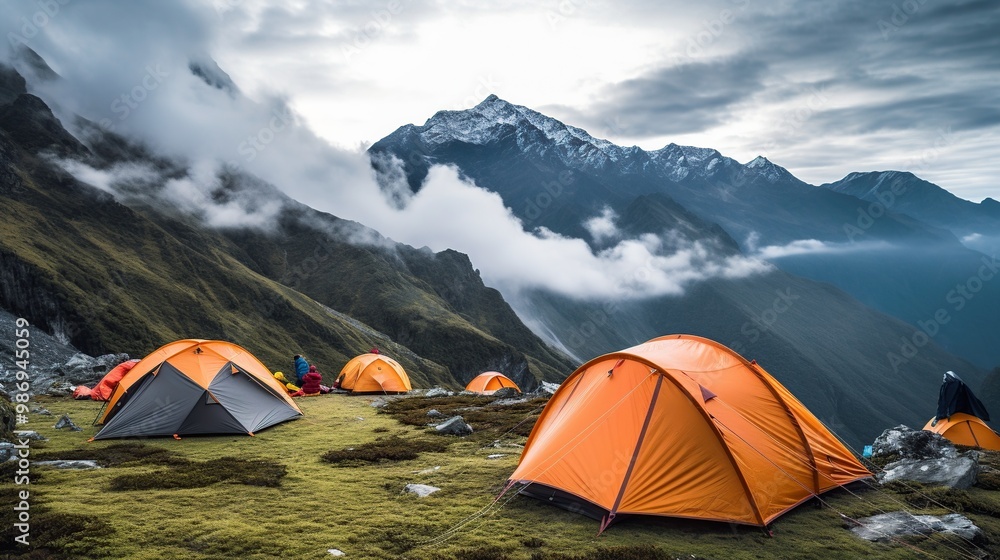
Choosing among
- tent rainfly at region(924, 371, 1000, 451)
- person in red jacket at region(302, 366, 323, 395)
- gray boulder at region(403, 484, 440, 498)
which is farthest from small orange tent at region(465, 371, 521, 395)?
gray boulder at region(403, 484, 440, 498)

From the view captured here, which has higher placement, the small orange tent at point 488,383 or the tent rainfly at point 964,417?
the tent rainfly at point 964,417

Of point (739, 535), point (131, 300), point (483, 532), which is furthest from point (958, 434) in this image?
point (131, 300)

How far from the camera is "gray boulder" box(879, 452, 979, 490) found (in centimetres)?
1311

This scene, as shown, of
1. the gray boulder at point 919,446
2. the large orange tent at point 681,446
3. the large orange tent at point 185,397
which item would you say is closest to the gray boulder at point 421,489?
the large orange tent at point 681,446

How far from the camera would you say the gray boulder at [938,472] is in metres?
13.1

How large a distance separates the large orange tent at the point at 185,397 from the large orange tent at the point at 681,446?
12.0 metres

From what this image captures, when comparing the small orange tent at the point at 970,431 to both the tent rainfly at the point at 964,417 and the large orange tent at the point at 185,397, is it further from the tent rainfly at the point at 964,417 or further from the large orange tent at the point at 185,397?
the large orange tent at the point at 185,397

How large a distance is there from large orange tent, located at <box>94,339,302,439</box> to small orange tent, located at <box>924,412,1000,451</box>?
33.0m

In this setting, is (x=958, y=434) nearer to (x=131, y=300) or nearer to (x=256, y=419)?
(x=256, y=419)

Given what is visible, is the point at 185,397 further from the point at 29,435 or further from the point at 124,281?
the point at 124,281

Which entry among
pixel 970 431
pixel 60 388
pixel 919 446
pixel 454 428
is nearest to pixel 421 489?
pixel 454 428

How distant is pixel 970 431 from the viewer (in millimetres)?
28109

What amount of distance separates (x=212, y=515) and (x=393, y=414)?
1540 cm

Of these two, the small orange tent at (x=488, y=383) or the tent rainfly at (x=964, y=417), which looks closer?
the tent rainfly at (x=964, y=417)
